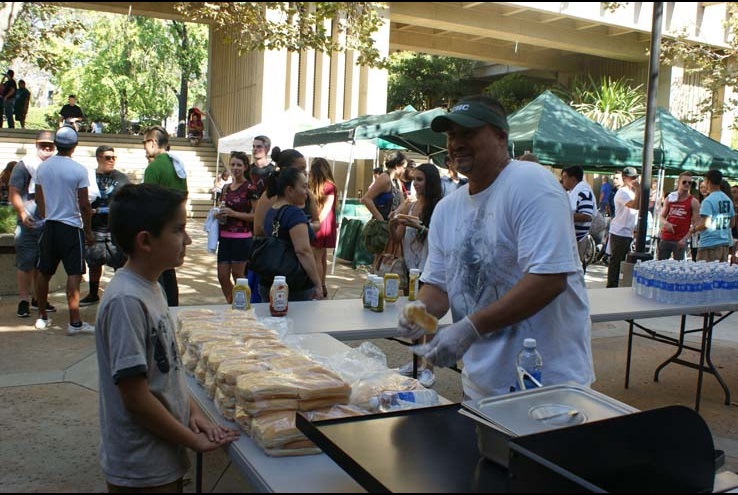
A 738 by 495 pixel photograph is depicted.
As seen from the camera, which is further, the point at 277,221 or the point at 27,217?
the point at 27,217

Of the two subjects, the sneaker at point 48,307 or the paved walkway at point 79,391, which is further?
the sneaker at point 48,307

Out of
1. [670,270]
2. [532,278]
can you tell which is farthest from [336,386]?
[670,270]

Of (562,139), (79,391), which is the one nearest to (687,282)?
(79,391)

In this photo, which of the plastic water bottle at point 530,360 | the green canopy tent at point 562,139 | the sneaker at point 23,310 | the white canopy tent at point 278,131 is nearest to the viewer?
the plastic water bottle at point 530,360

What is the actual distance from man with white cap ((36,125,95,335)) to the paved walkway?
566mm

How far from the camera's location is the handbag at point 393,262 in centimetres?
629

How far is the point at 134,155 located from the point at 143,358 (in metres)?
22.2

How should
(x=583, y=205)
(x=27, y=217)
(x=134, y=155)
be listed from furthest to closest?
(x=134, y=155) < (x=583, y=205) < (x=27, y=217)

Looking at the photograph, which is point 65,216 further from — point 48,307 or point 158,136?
point 48,307

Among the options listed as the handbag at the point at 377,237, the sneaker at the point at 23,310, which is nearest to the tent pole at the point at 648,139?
the handbag at the point at 377,237

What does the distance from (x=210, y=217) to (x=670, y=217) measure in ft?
22.7

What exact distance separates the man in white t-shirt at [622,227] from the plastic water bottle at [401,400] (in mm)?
8604

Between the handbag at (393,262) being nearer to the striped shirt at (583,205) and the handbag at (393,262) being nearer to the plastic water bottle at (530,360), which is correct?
the striped shirt at (583,205)

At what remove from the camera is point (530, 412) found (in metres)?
1.66
